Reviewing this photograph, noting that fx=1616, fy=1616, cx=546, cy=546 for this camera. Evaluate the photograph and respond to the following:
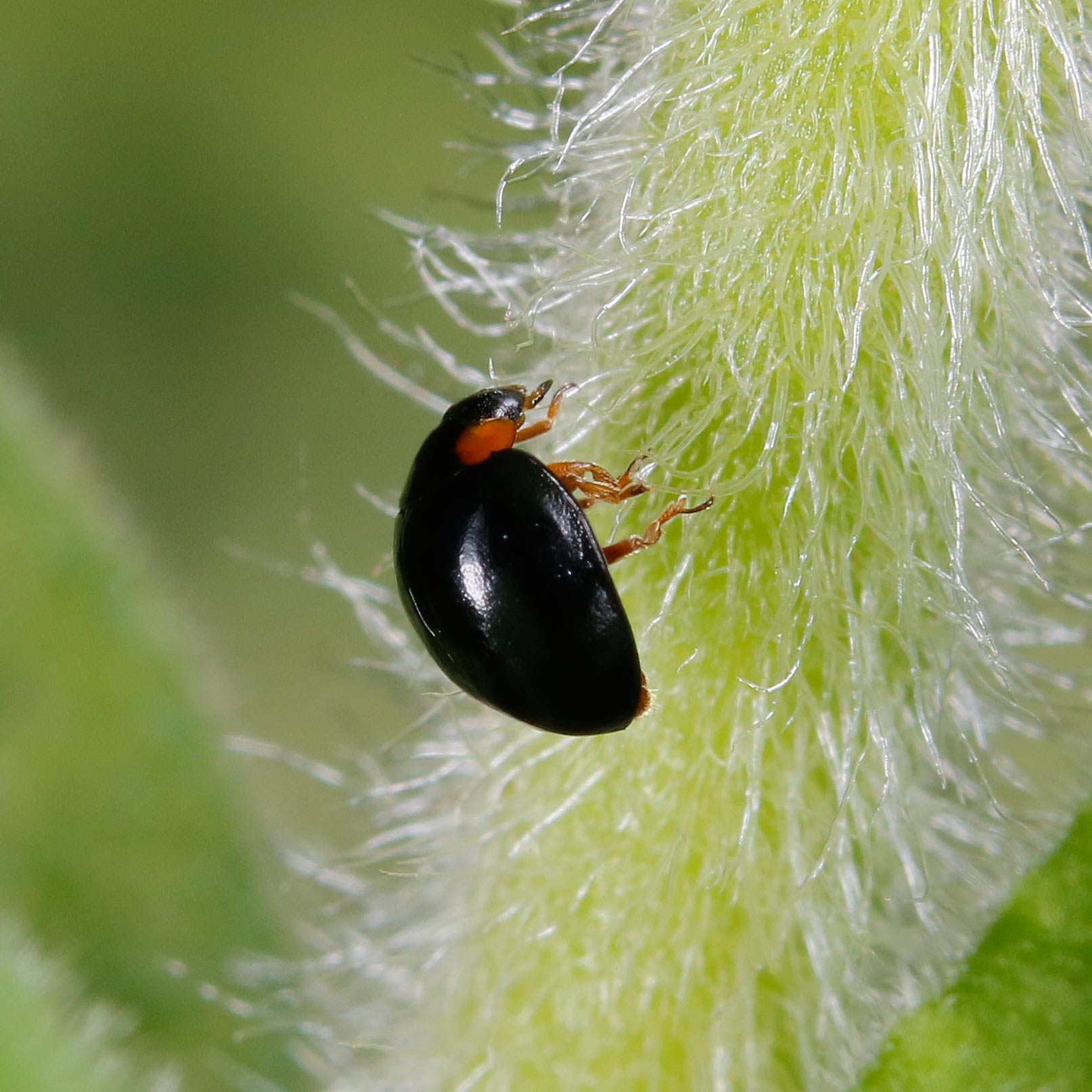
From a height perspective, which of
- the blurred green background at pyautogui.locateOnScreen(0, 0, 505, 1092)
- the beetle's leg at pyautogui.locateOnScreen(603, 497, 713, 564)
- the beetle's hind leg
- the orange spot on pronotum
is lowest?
the blurred green background at pyautogui.locateOnScreen(0, 0, 505, 1092)

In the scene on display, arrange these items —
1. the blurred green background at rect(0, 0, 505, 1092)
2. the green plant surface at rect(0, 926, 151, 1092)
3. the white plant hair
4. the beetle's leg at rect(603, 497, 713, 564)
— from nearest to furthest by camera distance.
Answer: the white plant hair, the beetle's leg at rect(603, 497, 713, 564), the green plant surface at rect(0, 926, 151, 1092), the blurred green background at rect(0, 0, 505, 1092)

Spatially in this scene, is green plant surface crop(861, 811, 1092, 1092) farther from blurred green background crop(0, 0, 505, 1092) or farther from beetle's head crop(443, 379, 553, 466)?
blurred green background crop(0, 0, 505, 1092)

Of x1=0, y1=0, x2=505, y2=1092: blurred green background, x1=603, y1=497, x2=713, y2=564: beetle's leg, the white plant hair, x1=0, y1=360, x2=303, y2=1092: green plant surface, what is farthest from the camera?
x1=0, y1=0, x2=505, y2=1092: blurred green background

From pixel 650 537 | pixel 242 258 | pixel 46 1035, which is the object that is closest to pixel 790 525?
pixel 650 537

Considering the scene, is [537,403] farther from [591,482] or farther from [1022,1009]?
[1022,1009]

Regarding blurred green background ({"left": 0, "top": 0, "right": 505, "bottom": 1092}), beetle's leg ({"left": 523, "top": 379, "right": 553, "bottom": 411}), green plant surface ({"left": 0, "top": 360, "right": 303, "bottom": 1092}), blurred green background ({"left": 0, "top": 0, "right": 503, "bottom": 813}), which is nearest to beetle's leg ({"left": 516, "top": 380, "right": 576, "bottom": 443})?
beetle's leg ({"left": 523, "top": 379, "right": 553, "bottom": 411})

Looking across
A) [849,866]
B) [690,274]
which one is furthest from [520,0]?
[849,866]

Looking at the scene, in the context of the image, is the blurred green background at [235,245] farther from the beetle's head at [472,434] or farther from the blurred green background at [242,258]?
the beetle's head at [472,434]
